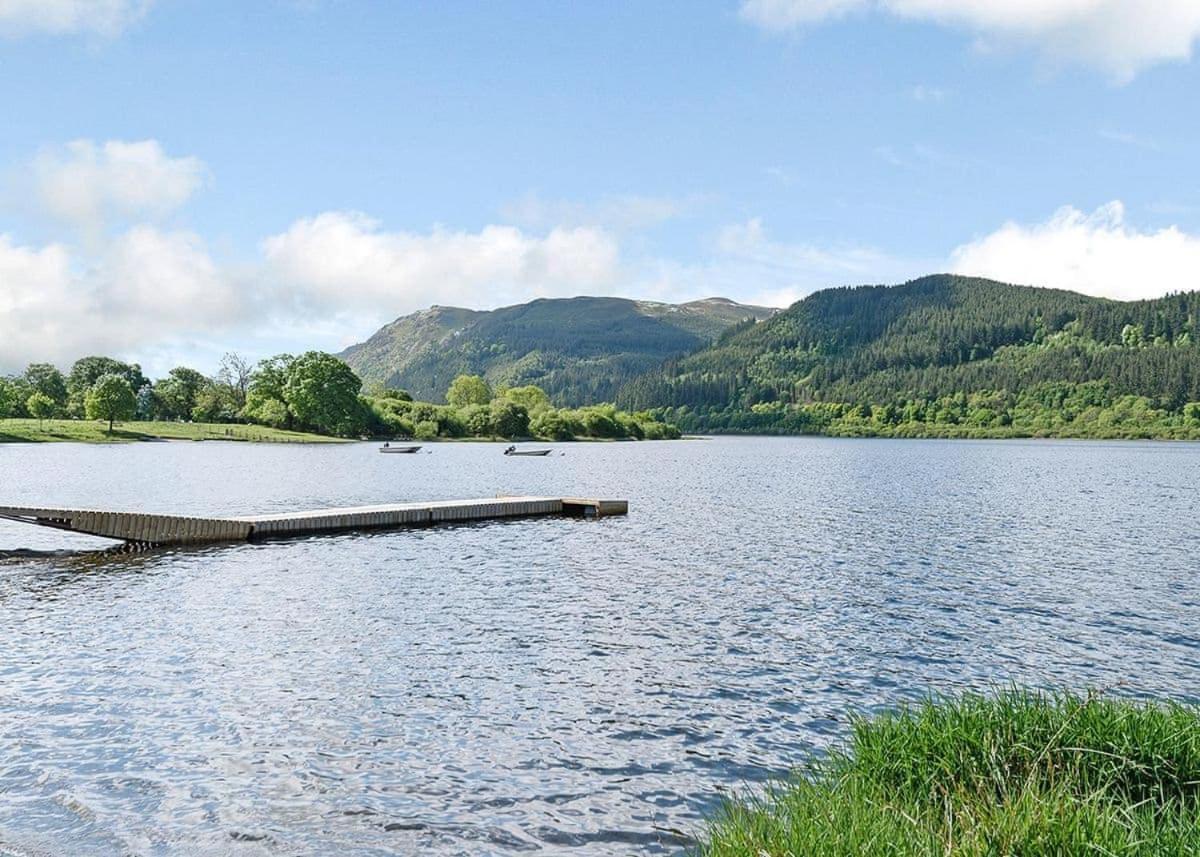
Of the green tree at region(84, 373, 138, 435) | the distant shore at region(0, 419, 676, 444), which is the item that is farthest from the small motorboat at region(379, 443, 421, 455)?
the green tree at region(84, 373, 138, 435)

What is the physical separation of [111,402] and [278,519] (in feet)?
465

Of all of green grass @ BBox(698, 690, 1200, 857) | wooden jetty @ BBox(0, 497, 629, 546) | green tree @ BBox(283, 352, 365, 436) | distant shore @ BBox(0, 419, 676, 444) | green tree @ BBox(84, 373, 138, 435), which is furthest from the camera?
green tree @ BBox(283, 352, 365, 436)

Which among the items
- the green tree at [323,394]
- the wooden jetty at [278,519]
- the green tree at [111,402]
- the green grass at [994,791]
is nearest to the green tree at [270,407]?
the green tree at [323,394]

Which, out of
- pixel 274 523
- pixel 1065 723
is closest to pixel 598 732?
pixel 1065 723

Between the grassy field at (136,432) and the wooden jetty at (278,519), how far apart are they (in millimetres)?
125908

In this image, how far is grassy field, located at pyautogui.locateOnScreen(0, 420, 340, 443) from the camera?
14925cm

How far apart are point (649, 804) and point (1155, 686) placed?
494 inches

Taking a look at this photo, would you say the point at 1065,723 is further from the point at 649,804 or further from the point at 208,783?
the point at 208,783

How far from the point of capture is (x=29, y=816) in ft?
39.5

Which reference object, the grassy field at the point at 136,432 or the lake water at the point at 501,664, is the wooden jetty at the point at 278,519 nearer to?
the lake water at the point at 501,664

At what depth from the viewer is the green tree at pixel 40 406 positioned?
187 metres

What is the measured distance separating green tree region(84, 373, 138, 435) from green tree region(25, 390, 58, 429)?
29353 mm

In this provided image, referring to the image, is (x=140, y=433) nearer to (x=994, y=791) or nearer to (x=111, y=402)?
(x=111, y=402)

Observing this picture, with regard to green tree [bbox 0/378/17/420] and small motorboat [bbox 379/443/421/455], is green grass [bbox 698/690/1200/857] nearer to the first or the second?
small motorboat [bbox 379/443/421/455]
